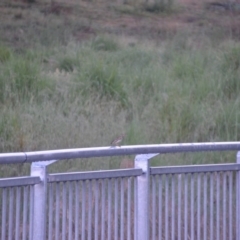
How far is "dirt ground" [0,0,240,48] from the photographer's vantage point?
743 inches

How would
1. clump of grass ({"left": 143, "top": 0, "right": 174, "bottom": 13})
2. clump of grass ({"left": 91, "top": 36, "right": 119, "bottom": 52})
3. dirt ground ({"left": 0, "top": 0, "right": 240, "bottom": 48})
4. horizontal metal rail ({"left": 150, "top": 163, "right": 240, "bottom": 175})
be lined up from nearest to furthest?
1. horizontal metal rail ({"left": 150, "top": 163, "right": 240, "bottom": 175})
2. clump of grass ({"left": 91, "top": 36, "right": 119, "bottom": 52})
3. dirt ground ({"left": 0, "top": 0, "right": 240, "bottom": 48})
4. clump of grass ({"left": 143, "top": 0, "right": 174, "bottom": 13})

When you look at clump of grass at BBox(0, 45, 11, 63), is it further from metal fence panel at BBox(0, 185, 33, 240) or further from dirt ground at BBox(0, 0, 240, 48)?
metal fence panel at BBox(0, 185, 33, 240)

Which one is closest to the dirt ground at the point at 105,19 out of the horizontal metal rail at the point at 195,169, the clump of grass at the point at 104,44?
the clump of grass at the point at 104,44

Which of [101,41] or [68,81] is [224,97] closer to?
[68,81]

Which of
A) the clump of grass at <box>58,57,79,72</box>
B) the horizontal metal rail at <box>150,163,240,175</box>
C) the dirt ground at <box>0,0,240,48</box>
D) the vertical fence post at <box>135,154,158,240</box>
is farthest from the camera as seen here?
the dirt ground at <box>0,0,240,48</box>

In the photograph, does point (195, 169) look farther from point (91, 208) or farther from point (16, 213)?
point (16, 213)

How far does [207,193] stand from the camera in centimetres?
624

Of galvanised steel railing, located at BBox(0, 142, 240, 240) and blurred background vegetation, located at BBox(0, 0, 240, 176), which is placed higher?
blurred background vegetation, located at BBox(0, 0, 240, 176)

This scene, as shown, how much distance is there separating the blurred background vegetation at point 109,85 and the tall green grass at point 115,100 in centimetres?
2

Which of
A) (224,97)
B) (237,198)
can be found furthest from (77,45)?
(237,198)

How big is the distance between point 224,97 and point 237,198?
21.9 ft

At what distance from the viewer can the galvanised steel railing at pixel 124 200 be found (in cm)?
527

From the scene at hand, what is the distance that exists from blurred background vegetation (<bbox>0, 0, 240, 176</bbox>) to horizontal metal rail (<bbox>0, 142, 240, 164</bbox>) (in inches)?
111

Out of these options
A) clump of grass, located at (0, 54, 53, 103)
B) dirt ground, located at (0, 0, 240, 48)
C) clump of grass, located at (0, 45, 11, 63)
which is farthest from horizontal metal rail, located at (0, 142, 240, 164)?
dirt ground, located at (0, 0, 240, 48)
